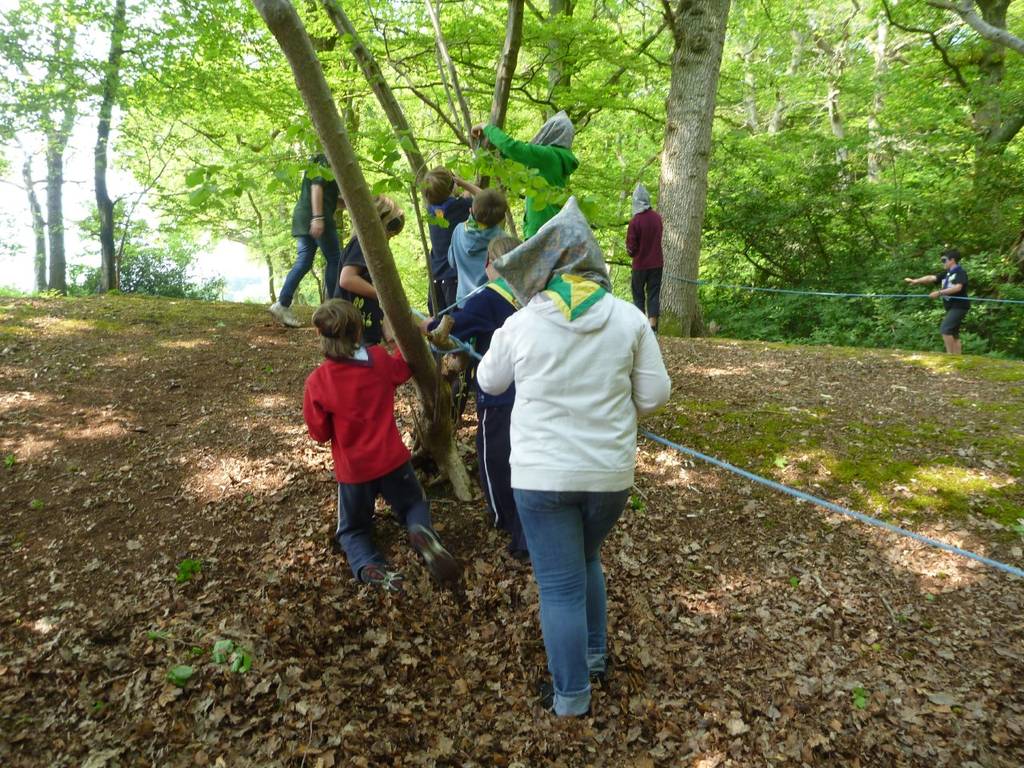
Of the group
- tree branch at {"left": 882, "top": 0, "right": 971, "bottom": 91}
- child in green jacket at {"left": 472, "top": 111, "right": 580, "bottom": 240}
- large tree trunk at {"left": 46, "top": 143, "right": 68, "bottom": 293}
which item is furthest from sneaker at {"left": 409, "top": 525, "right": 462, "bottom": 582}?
large tree trunk at {"left": 46, "top": 143, "right": 68, "bottom": 293}

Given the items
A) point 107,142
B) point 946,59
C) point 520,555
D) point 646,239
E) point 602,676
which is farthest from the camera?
point 946,59

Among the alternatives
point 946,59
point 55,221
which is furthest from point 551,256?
point 55,221

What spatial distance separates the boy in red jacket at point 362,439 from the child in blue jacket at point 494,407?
1.37 feet

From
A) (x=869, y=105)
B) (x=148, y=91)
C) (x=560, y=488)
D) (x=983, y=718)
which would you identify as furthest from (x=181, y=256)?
(x=869, y=105)

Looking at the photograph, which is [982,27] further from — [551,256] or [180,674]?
[180,674]

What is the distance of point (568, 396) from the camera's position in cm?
215

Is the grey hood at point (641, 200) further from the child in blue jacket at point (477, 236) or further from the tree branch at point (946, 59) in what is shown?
the tree branch at point (946, 59)

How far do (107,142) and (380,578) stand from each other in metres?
10.6

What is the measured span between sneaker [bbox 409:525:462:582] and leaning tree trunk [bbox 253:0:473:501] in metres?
0.77

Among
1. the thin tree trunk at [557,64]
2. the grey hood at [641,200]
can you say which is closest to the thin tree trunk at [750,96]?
the thin tree trunk at [557,64]

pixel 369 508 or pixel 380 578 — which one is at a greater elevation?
pixel 369 508

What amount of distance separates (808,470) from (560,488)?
292 centimetres

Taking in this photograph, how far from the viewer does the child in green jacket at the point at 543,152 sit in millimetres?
3606

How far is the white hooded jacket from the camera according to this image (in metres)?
2.12
